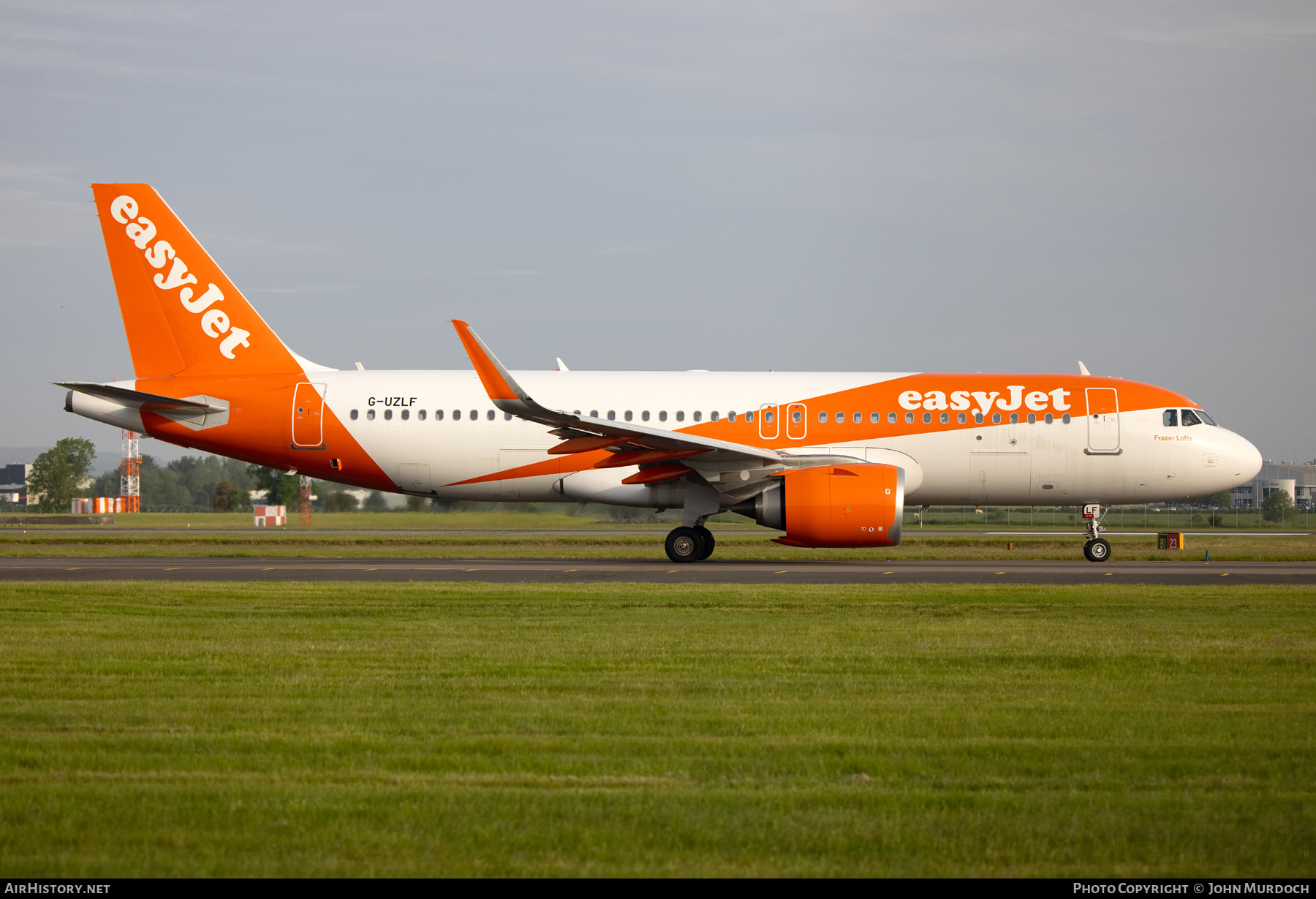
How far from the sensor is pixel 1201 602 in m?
13.8

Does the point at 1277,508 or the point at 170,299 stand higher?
the point at 170,299

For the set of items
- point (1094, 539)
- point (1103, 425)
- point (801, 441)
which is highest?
point (1103, 425)

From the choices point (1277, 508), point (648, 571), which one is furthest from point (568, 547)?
point (1277, 508)

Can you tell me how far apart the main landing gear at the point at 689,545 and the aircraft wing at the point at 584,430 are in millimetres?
1761

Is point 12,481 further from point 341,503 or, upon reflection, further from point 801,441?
point 801,441

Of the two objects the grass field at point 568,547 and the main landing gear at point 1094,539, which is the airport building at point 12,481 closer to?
the grass field at point 568,547

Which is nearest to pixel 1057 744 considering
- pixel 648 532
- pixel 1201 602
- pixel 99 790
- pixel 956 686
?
pixel 956 686

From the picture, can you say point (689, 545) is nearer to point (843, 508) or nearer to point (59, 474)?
point (843, 508)

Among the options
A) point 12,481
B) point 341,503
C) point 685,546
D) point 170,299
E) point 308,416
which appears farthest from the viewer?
point 12,481

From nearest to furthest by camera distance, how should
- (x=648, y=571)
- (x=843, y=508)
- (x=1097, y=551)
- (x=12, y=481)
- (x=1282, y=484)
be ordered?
1. (x=648, y=571)
2. (x=843, y=508)
3. (x=1097, y=551)
4. (x=1282, y=484)
5. (x=12, y=481)

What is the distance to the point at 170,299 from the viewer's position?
76.2 ft

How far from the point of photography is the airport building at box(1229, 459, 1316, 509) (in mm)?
91938

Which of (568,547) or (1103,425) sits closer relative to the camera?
(1103,425)

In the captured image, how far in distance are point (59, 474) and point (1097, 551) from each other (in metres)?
73.3
